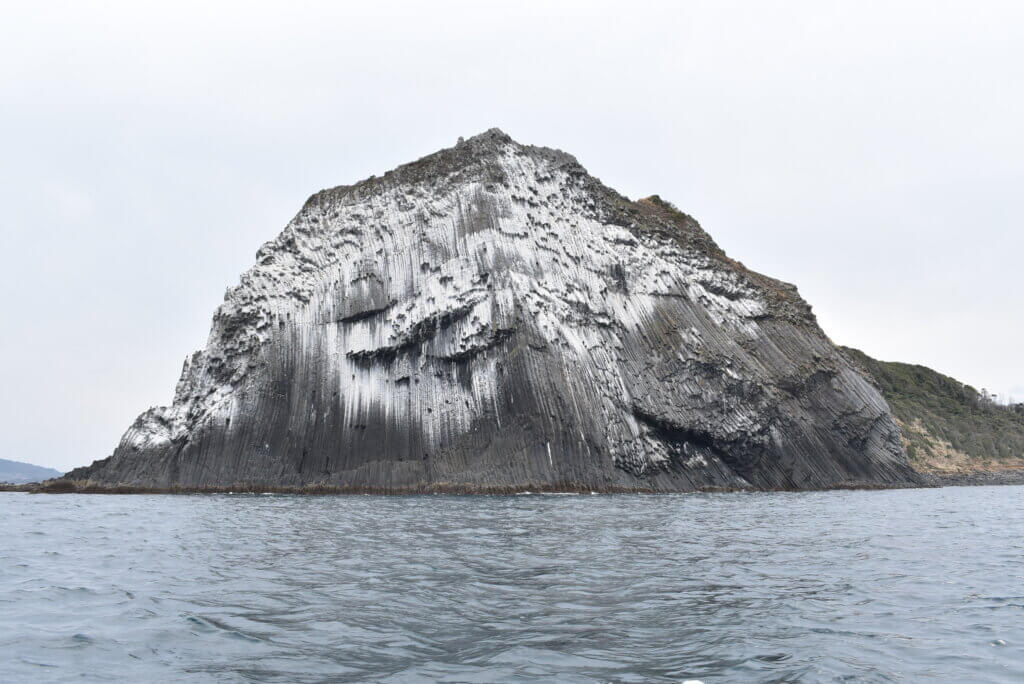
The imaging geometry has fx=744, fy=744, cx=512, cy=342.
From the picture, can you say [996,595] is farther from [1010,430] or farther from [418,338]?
[1010,430]

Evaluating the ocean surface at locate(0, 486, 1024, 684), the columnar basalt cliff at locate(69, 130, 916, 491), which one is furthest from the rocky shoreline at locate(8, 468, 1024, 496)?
the ocean surface at locate(0, 486, 1024, 684)

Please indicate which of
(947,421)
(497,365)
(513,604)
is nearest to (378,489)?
(497,365)

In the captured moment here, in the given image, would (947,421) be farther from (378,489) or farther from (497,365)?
(378,489)

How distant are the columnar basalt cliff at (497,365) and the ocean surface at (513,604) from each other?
24694mm

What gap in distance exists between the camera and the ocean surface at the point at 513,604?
818 centimetres

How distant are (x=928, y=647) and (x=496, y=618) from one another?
538 centimetres

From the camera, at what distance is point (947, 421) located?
91438 millimetres

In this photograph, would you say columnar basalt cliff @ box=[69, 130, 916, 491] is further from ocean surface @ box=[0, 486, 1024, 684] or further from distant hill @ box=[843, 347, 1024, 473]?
ocean surface @ box=[0, 486, 1024, 684]

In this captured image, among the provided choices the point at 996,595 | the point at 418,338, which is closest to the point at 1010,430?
the point at 418,338

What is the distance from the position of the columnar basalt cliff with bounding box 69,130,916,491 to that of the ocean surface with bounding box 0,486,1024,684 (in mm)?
24694

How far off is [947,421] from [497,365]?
70054 mm

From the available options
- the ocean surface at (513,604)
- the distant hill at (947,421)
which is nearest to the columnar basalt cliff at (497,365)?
the distant hill at (947,421)

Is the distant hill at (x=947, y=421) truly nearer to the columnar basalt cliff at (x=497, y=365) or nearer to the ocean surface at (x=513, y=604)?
the columnar basalt cliff at (x=497, y=365)

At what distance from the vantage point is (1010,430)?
91.6 m
